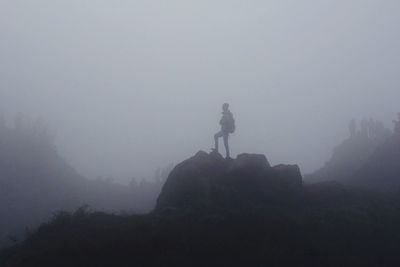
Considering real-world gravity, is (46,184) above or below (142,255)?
above

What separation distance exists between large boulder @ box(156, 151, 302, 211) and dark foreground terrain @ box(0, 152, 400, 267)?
0.23ft

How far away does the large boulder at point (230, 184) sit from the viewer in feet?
91.2

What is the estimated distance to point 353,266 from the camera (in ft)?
62.0

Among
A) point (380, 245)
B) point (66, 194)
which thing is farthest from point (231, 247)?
point (66, 194)

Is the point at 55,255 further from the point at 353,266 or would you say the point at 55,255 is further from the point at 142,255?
the point at 353,266

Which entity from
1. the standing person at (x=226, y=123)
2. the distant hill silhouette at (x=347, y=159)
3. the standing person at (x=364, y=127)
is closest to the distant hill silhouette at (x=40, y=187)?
the distant hill silhouette at (x=347, y=159)

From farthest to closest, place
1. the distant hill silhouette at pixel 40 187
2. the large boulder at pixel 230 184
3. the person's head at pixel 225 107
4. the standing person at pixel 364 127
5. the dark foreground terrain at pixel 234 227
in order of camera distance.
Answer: the distant hill silhouette at pixel 40 187, the standing person at pixel 364 127, the person's head at pixel 225 107, the large boulder at pixel 230 184, the dark foreground terrain at pixel 234 227

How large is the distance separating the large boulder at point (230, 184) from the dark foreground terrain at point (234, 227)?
7cm

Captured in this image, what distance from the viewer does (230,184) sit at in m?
29.6

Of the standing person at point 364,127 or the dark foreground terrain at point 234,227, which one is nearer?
the dark foreground terrain at point 234,227

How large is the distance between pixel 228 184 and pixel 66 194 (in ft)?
237

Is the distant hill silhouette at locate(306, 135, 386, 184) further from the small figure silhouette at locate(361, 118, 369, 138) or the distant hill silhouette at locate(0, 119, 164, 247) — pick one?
the distant hill silhouette at locate(0, 119, 164, 247)

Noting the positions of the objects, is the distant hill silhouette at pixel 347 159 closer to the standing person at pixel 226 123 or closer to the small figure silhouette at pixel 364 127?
the small figure silhouette at pixel 364 127

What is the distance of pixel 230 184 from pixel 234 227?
7.66 m
